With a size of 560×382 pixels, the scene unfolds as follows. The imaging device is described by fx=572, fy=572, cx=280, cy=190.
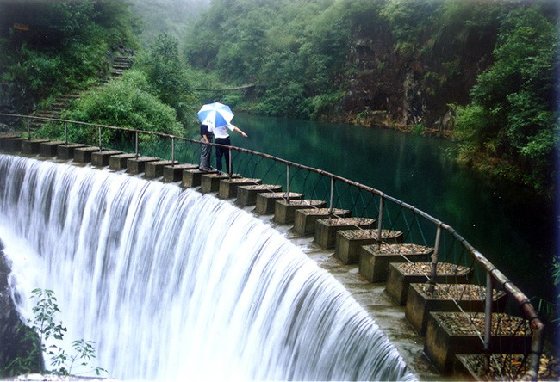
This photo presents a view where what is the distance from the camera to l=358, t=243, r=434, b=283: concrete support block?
7.19m

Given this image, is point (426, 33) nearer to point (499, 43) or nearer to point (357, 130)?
point (357, 130)

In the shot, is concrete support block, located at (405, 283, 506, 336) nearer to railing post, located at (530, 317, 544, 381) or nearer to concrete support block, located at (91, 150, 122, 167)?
railing post, located at (530, 317, 544, 381)

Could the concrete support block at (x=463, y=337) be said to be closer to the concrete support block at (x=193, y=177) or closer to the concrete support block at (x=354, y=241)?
the concrete support block at (x=354, y=241)

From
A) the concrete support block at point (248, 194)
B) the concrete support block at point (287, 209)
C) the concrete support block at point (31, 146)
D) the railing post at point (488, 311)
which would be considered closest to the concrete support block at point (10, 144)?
the concrete support block at point (31, 146)

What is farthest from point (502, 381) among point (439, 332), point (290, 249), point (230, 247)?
point (230, 247)

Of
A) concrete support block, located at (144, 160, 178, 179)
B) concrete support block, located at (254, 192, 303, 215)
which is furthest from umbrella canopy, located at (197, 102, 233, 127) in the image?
concrete support block, located at (254, 192, 303, 215)

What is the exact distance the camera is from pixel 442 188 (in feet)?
74.4

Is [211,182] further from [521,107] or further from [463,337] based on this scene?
[521,107]

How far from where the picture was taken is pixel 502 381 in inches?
166

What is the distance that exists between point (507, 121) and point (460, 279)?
17.4 meters

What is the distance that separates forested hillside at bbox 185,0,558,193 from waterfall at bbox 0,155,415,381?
12253 millimetres

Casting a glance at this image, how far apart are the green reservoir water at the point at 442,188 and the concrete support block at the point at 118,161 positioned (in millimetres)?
9692

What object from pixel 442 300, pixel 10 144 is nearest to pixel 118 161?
pixel 10 144

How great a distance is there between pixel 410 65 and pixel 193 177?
3534 centimetres
